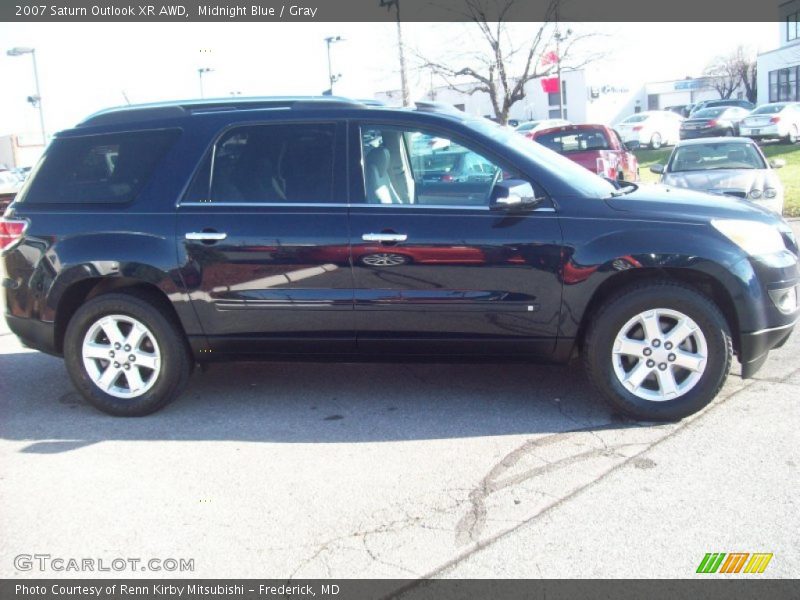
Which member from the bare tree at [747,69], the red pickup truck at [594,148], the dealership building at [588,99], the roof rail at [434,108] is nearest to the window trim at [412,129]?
the roof rail at [434,108]

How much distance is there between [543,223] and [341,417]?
1.72 meters

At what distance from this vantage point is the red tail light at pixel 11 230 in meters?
5.10

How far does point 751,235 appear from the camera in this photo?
4559mm

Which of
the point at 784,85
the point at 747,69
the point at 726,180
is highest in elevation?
the point at 747,69

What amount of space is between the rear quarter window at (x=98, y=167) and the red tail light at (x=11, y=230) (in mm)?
162

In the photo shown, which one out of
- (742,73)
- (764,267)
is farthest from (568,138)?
(742,73)

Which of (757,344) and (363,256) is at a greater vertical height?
(363,256)

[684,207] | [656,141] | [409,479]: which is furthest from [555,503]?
[656,141]

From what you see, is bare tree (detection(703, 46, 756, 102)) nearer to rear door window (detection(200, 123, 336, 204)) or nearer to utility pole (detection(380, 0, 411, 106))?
utility pole (detection(380, 0, 411, 106))

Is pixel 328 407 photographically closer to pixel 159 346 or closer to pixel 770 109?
pixel 159 346

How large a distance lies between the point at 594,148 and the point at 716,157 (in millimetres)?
3974

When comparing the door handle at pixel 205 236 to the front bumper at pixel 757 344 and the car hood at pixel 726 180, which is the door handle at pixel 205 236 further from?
the car hood at pixel 726 180
